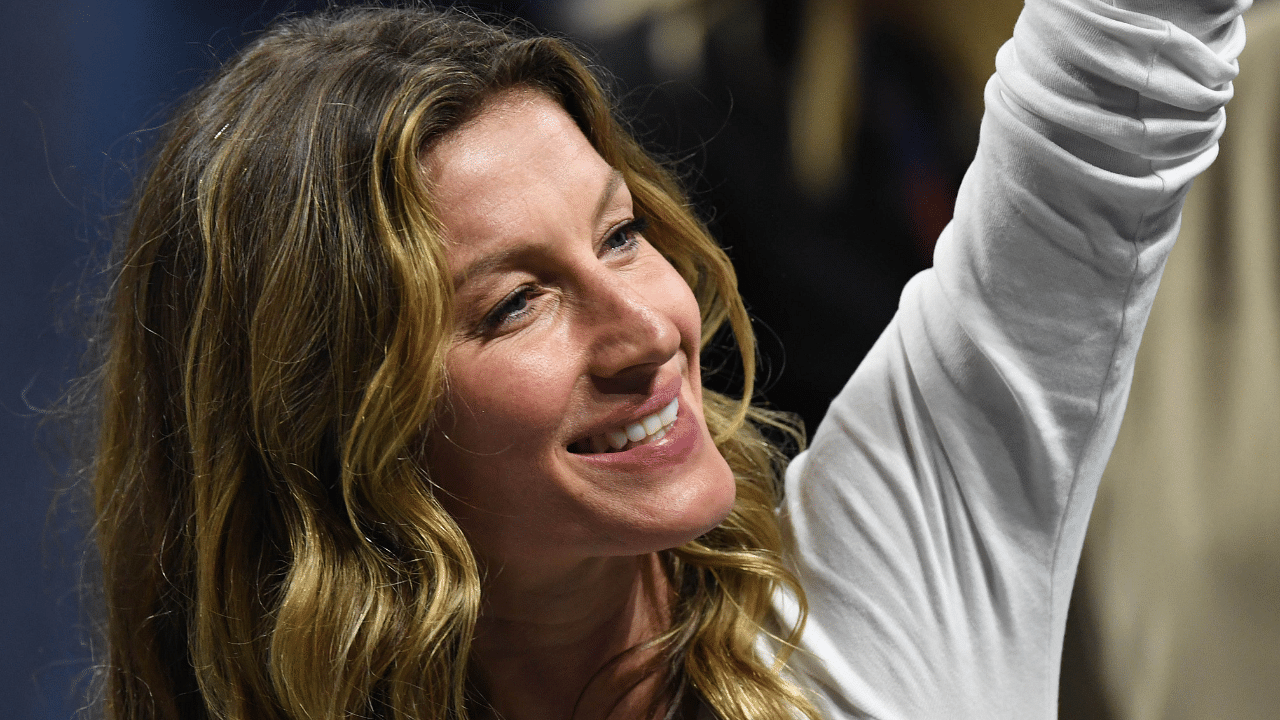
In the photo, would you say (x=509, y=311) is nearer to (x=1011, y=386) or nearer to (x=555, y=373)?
(x=555, y=373)

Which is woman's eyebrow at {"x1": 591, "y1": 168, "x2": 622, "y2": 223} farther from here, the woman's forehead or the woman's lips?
the woman's lips

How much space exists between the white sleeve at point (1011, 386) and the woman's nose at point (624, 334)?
21 centimetres

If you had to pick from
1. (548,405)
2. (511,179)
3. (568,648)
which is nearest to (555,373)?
(548,405)

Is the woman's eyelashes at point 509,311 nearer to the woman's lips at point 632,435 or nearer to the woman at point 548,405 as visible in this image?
the woman at point 548,405

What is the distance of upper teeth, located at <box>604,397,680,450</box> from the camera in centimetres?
85

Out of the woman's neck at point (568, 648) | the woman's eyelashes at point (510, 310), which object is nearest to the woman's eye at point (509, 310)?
the woman's eyelashes at point (510, 310)

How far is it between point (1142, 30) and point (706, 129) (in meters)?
0.72

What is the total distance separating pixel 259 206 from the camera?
873mm

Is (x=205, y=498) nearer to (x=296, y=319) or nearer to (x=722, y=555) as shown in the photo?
(x=296, y=319)

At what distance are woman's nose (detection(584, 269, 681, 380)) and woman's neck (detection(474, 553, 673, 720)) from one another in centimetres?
20

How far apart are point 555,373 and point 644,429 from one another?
0.08m

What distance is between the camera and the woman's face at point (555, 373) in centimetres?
83

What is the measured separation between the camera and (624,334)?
0.84 m

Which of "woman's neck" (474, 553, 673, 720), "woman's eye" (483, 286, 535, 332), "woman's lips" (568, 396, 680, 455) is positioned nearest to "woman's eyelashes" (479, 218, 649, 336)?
"woman's eye" (483, 286, 535, 332)
